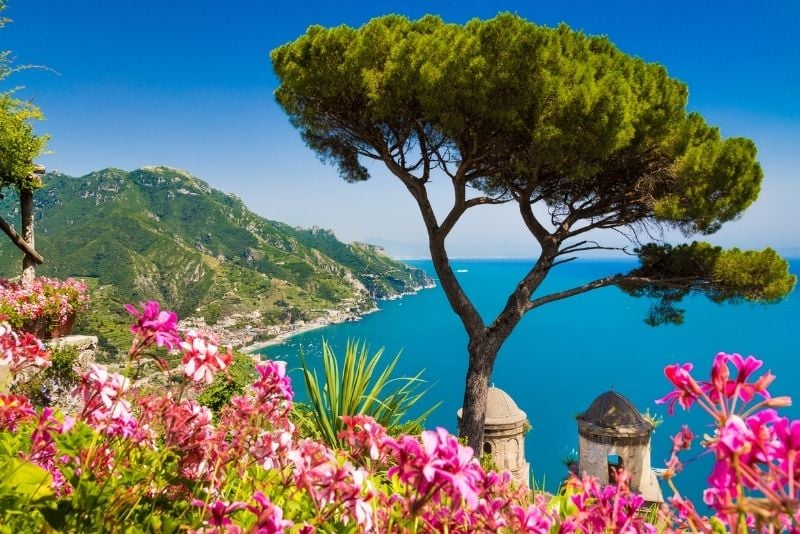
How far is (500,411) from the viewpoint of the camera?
8.68 metres

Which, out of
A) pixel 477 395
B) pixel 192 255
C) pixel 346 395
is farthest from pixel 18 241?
pixel 192 255

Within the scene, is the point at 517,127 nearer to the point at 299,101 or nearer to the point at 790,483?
the point at 299,101

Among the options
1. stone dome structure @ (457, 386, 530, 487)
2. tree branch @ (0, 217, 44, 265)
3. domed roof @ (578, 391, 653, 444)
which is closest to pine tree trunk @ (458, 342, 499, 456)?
stone dome structure @ (457, 386, 530, 487)

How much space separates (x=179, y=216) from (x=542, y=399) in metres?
109

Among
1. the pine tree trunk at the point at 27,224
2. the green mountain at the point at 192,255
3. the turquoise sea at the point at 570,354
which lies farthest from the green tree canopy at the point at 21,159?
the green mountain at the point at 192,255

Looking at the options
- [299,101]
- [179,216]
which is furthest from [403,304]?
[299,101]

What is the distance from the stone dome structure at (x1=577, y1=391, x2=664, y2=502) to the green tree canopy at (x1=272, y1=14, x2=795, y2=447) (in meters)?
1.93

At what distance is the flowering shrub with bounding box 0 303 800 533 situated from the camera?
61 cm

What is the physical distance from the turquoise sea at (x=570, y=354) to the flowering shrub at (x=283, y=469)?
104ft

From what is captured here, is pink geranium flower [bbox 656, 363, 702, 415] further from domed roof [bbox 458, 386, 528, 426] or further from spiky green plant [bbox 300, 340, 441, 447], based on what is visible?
domed roof [bbox 458, 386, 528, 426]

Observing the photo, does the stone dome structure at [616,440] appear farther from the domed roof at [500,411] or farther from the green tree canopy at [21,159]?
the green tree canopy at [21,159]

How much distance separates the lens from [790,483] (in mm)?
520

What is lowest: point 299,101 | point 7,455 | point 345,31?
point 7,455

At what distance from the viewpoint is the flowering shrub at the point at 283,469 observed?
61 cm
